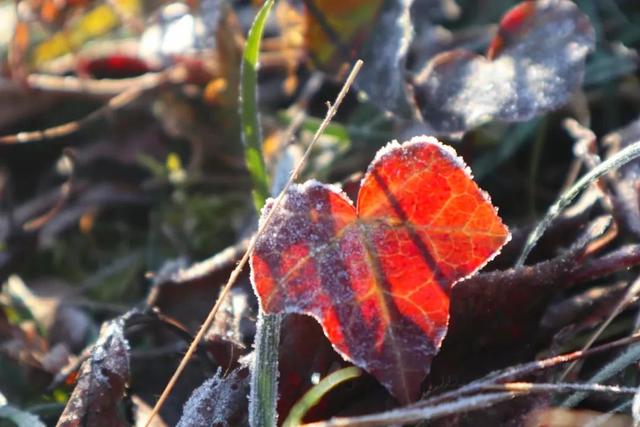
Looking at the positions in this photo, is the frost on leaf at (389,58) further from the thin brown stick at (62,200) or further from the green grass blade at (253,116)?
the thin brown stick at (62,200)

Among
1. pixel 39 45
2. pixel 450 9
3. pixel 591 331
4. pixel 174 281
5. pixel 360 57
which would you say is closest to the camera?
pixel 591 331

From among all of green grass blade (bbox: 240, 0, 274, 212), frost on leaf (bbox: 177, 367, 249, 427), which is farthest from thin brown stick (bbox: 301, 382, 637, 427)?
green grass blade (bbox: 240, 0, 274, 212)

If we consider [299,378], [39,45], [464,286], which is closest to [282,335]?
[299,378]

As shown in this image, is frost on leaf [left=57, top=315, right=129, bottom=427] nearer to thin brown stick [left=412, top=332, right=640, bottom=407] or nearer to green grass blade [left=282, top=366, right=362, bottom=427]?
green grass blade [left=282, top=366, right=362, bottom=427]

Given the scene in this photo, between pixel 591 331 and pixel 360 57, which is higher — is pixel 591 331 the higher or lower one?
the lower one

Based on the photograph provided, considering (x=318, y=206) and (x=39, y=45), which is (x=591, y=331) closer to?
(x=318, y=206)

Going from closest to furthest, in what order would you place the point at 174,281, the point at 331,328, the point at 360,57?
the point at 331,328
the point at 174,281
the point at 360,57

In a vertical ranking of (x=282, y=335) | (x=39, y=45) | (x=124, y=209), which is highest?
(x=39, y=45)
